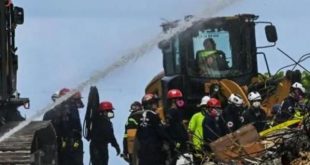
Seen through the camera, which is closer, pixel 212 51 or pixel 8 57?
pixel 8 57

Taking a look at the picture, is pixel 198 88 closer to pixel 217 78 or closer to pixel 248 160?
pixel 217 78

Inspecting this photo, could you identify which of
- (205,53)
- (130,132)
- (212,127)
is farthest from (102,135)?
(212,127)

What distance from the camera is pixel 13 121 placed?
19.7 metres

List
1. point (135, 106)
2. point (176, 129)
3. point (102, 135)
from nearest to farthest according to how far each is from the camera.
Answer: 1. point (176, 129)
2. point (135, 106)
3. point (102, 135)

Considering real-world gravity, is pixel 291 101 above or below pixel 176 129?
above

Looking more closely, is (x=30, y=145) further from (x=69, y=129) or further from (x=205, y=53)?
(x=205, y=53)

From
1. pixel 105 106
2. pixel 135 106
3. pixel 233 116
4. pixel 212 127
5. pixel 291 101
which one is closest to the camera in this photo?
pixel 212 127

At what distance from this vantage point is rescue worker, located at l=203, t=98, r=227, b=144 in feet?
72.8

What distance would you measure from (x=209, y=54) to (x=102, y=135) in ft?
9.30

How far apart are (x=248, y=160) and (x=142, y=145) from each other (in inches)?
268

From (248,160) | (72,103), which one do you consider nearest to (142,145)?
(72,103)

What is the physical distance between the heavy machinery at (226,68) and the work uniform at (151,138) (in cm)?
403

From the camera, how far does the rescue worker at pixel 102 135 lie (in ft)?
91.7

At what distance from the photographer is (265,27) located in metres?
27.0
